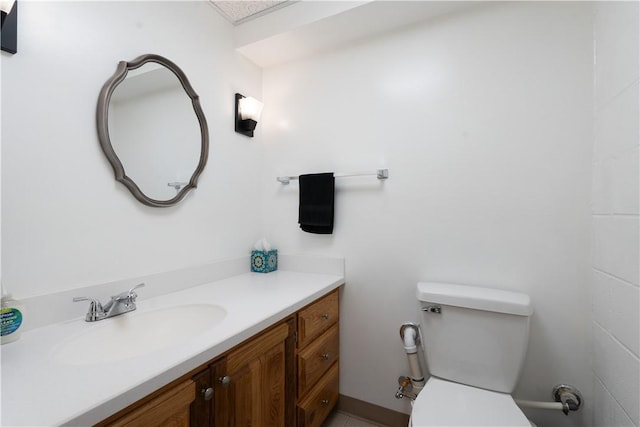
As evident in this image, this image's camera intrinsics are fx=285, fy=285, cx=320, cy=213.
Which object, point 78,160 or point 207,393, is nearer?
point 207,393

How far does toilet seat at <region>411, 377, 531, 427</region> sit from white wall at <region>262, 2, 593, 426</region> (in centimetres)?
34

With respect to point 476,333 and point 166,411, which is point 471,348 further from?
point 166,411

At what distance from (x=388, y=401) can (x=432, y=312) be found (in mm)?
654

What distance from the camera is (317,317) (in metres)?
1.40

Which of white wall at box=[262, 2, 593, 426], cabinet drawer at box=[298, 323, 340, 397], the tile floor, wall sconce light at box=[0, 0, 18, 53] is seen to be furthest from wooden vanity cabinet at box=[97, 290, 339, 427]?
wall sconce light at box=[0, 0, 18, 53]

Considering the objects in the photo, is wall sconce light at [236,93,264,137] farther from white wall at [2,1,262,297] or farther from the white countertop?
the white countertop

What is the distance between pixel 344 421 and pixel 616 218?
1581mm

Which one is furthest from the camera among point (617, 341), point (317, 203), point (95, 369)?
point (317, 203)

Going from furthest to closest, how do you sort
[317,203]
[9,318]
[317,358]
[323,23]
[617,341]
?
[317,203]
[323,23]
[317,358]
[617,341]
[9,318]

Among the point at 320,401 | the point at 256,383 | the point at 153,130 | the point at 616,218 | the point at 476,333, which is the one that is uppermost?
the point at 153,130

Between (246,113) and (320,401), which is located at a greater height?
(246,113)

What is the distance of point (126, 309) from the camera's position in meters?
1.08

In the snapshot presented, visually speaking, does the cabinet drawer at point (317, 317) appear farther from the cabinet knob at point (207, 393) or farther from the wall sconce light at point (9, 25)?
the wall sconce light at point (9, 25)

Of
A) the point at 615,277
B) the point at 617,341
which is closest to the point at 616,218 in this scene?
the point at 615,277
